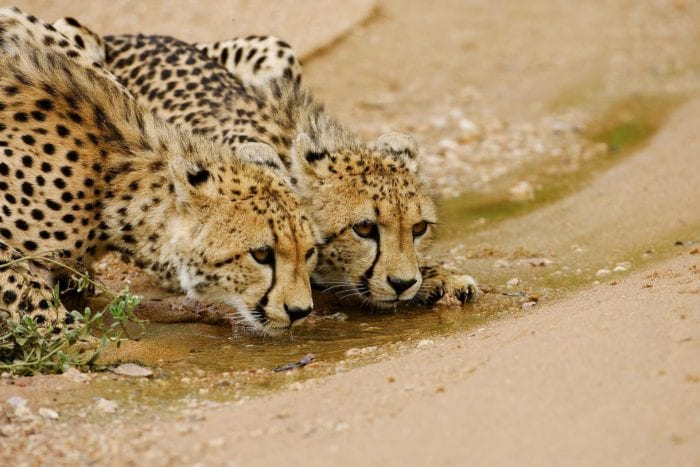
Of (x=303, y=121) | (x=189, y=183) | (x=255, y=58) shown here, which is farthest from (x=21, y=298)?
(x=255, y=58)

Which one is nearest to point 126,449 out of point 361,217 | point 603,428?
point 603,428

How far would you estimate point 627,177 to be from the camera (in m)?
7.55

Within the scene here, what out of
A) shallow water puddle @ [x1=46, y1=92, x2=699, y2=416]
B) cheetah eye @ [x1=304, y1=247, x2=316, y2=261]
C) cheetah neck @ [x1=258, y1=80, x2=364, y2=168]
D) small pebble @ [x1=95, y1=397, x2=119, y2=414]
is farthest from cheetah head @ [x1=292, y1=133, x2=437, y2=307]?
small pebble @ [x1=95, y1=397, x2=119, y2=414]

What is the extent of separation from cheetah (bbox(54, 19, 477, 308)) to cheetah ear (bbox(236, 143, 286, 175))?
0.24m

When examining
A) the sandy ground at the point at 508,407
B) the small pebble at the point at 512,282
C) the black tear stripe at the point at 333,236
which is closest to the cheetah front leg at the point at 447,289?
the small pebble at the point at 512,282

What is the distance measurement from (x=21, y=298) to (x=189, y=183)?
2.88 ft

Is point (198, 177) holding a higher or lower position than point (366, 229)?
higher

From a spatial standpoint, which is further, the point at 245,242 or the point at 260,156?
the point at 260,156

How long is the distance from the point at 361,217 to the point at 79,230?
1333 millimetres

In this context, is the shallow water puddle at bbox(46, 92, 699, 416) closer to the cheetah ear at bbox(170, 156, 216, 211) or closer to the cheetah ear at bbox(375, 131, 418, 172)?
the cheetah ear at bbox(170, 156, 216, 211)

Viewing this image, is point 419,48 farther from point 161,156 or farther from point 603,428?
point 603,428

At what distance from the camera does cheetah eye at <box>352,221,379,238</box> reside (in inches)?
205

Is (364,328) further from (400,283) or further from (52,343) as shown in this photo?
(52,343)

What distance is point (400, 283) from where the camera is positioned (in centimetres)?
520
